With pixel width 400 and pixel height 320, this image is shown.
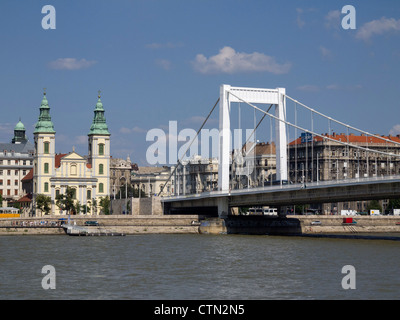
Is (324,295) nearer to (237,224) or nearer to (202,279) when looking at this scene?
(202,279)

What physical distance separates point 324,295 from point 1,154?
444 feet

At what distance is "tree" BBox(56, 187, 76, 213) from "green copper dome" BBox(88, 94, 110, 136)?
16.8m

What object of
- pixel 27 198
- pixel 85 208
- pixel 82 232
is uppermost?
pixel 27 198

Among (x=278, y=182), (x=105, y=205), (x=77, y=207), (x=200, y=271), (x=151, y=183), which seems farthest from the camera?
(x=151, y=183)

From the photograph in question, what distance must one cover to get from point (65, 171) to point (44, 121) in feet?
30.1

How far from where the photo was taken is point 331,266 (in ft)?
151

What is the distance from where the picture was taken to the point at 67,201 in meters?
118

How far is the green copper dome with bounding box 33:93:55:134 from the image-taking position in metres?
134

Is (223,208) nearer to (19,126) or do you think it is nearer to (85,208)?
(85,208)

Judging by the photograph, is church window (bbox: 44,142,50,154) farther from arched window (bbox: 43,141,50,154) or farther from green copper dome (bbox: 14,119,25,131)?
green copper dome (bbox: 14,119,25,131)

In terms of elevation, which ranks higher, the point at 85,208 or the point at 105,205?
the point at 105,205

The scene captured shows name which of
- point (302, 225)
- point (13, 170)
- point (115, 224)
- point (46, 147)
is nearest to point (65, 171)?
point (46, 147)

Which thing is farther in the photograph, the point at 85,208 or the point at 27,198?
the point at 27,198
